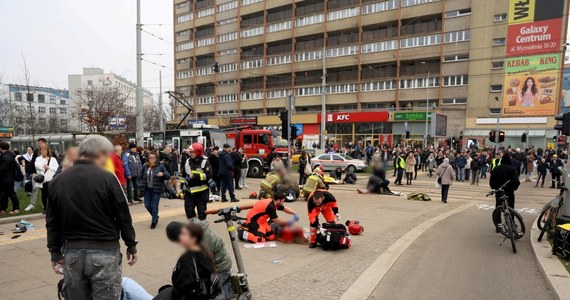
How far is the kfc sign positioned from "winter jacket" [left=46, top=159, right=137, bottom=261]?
4445 centimetres

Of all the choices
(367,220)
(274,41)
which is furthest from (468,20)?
(367,220)

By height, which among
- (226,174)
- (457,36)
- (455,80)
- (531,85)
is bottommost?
(226,174)

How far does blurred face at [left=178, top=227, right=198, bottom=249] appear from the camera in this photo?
273cm

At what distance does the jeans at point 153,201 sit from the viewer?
782 centimetres

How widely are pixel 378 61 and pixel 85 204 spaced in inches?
1835

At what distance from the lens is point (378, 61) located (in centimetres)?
4569

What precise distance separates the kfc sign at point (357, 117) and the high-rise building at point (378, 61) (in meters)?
0.13

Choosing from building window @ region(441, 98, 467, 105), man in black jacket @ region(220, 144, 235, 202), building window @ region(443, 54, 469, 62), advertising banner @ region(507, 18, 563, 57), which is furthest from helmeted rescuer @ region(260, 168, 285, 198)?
advertising banner @ region(507, 18, 563, 57)

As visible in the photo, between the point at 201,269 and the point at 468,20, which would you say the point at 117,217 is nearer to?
the point at 201,269

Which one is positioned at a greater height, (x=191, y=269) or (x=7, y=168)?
(x=7, y=168)

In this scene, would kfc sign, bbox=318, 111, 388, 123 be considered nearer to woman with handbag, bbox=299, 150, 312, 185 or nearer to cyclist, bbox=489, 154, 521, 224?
woman with handbag, bbox=299, 150, 312, 185

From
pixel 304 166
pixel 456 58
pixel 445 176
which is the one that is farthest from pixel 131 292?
pixel 456 58

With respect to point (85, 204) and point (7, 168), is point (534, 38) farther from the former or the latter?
point (85, 204)

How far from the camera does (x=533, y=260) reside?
600cm
